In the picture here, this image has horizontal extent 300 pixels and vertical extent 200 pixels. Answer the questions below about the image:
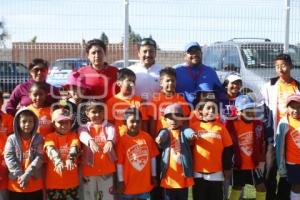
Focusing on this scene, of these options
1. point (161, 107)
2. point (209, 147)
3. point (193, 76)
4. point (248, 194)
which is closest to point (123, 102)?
point (161, 107)

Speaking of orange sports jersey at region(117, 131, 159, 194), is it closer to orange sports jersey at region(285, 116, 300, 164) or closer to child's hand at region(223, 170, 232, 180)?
child's hand at region(223, 170, 232, 180)

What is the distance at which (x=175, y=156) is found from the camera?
4703 millimetres

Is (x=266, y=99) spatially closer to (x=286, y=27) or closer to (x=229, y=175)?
(x=229, y=175)

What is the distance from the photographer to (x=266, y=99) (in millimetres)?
5660

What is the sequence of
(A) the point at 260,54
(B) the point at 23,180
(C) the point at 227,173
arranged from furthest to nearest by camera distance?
(A) the point at 260,54
(C) the point at 227,173
(B) the point at 23,180

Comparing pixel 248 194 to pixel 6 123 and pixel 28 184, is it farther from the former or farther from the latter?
pixel 6 123

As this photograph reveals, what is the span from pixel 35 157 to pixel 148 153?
1.08m

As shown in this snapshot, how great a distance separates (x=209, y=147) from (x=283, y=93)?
132 cm

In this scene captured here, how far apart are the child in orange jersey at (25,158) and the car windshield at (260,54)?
5.05m

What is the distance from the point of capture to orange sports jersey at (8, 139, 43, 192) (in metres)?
4.37

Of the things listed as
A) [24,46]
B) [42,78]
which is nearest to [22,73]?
[24,46]

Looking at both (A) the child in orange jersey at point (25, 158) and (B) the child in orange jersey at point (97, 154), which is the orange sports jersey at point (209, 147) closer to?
(B) the child in orange jersey at point (97, 154)

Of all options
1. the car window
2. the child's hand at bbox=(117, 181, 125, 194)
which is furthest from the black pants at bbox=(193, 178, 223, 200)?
the car window

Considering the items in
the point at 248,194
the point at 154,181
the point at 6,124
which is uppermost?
the point at 6,124
